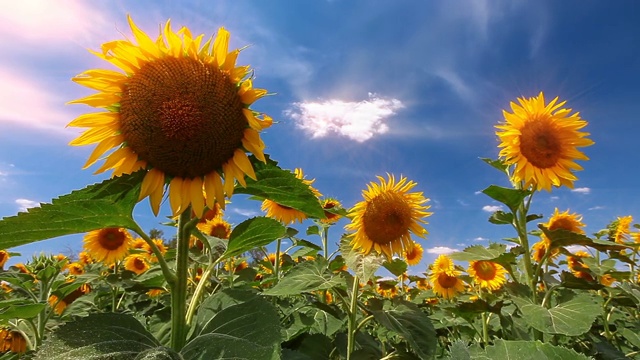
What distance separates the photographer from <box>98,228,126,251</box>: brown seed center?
22.7 feet

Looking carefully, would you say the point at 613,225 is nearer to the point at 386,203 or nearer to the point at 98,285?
the point at 386,203

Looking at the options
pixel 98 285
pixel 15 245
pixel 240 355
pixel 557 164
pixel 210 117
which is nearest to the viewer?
pixel 240 355

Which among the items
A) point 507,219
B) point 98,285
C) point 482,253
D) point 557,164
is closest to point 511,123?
point 557,164

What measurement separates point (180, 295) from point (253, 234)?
0.47 metres

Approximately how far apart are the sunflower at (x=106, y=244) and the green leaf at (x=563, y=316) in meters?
5.73

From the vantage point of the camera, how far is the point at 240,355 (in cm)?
153

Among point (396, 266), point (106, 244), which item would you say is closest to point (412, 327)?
point (396, 266)

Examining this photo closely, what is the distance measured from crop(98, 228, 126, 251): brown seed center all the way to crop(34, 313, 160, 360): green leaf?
5801mm

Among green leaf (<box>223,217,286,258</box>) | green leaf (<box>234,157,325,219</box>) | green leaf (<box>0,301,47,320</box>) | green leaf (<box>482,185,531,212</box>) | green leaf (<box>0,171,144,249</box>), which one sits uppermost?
green leaf (<box>482,185,531,212</box>)

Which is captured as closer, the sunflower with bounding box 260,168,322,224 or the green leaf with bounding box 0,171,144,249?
the green leaf with bounding box 0,171,144,249

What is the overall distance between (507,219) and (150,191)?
10.6 ft

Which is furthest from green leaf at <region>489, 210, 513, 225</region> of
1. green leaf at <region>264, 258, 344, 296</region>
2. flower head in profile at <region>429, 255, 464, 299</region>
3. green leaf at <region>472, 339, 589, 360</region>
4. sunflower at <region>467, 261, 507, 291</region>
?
flower head in profile at <region>429, 255, 464, 299</region>

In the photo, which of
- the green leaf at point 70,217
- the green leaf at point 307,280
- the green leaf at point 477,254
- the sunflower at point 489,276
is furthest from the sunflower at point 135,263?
the green leaf at point 70,217

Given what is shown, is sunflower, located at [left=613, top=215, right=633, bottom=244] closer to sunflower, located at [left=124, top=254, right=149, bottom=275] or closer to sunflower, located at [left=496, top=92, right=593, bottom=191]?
sunflower, located at [left=496, top=92, right=593, bottom=191]
